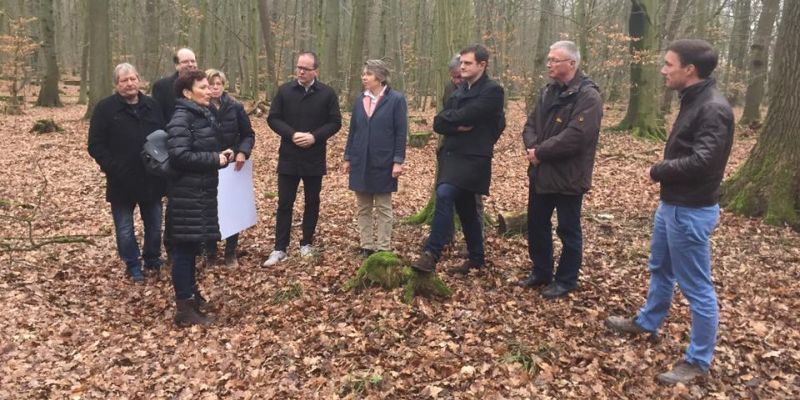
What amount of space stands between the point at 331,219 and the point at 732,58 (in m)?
24.9

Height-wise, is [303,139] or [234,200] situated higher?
[303,139]

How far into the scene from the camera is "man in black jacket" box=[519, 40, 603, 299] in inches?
175

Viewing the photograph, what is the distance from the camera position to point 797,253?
5.97 meters

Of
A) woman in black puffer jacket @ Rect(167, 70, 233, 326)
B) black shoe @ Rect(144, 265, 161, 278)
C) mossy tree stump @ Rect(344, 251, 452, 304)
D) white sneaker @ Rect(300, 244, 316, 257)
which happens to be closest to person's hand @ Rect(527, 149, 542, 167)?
mossy tree stump @ Rect(344, 251, 452, 304)

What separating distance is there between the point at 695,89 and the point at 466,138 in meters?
2.01

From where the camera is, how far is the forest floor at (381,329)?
3.78m

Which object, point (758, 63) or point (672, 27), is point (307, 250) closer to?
point (672, 27)

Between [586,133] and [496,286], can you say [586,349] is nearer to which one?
[496,286]

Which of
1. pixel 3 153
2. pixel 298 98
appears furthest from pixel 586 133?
pixel 3 153

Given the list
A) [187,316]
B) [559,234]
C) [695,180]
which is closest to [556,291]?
[559,234]

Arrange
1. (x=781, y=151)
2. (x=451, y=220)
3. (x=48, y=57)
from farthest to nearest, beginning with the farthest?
(x=48, y=57)
(x=781, y=151)
(x=451, y=220)

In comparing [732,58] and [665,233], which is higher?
[732,58]

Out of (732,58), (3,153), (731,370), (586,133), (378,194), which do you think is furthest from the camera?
(732,58)

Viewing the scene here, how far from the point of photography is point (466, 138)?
5.07 m
